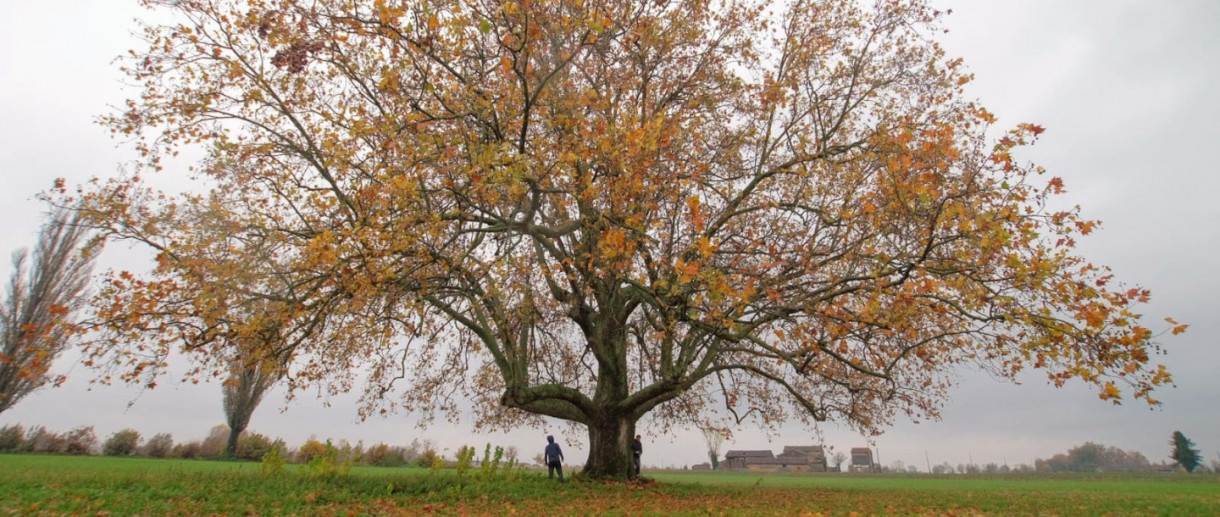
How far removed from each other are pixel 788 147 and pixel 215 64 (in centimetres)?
1248

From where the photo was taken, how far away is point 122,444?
90.2 feet

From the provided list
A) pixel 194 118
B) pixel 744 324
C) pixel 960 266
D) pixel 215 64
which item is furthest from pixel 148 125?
pixel 960 266

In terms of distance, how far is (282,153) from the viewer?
11938mm

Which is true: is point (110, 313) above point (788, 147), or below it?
below

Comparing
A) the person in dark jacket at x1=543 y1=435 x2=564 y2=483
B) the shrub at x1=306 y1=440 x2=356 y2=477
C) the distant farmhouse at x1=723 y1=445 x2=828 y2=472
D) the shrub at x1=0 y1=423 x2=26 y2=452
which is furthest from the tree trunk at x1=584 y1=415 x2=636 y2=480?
the distant farmhouse at x1=723 y1=445 x2=828 y2=472

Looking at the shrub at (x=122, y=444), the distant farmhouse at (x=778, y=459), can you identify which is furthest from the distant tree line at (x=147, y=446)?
the distant farmhouse at (x=778, y=459)

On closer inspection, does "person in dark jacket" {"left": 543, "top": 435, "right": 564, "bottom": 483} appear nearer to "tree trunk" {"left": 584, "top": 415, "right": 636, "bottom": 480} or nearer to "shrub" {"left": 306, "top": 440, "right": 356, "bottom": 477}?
"tree trunk" {"left": 584, "top": 415, "right": 636, "bottom": 480}

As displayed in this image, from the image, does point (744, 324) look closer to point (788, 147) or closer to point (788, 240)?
point (788, 240)

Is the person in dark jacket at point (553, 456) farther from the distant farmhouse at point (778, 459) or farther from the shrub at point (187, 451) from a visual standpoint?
the distant farmhouse at point (778, 459)

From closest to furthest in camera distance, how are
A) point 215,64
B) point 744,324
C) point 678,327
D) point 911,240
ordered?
point 911,240 < point 215,64 < point 744,324 < point 678,327

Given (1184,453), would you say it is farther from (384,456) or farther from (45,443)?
(45,443)

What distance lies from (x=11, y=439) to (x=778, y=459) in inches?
2532

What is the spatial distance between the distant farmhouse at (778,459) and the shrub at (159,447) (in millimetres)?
52169

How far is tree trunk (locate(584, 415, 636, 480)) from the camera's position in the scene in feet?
50.0
